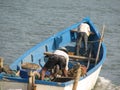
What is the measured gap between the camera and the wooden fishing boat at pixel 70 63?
14055 millimetres

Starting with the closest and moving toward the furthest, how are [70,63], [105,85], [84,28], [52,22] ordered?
[70,63], [105,85], [84,28], [52,22]

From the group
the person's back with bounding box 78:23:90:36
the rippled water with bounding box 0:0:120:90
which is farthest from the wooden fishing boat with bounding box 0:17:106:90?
the rippled water with bounding box 0:0:120:90

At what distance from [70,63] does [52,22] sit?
1594 cm

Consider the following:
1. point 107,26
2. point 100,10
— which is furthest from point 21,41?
point 100,10

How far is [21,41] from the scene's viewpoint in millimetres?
26859

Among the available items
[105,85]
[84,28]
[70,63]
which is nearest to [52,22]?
[84,28]

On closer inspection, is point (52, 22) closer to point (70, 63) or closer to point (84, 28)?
point (84, 28)

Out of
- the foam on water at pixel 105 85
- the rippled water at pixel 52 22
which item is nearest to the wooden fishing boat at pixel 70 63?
the foam on water at pixel 105 85

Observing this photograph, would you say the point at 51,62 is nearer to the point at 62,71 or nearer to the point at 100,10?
the point at 62,71

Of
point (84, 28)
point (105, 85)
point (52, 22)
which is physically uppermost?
point (84, 28)

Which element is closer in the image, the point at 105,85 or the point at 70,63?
the point at 70,63

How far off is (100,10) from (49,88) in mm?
26788

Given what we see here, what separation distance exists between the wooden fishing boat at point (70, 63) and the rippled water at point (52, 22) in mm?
1493

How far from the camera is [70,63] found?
18.3m
